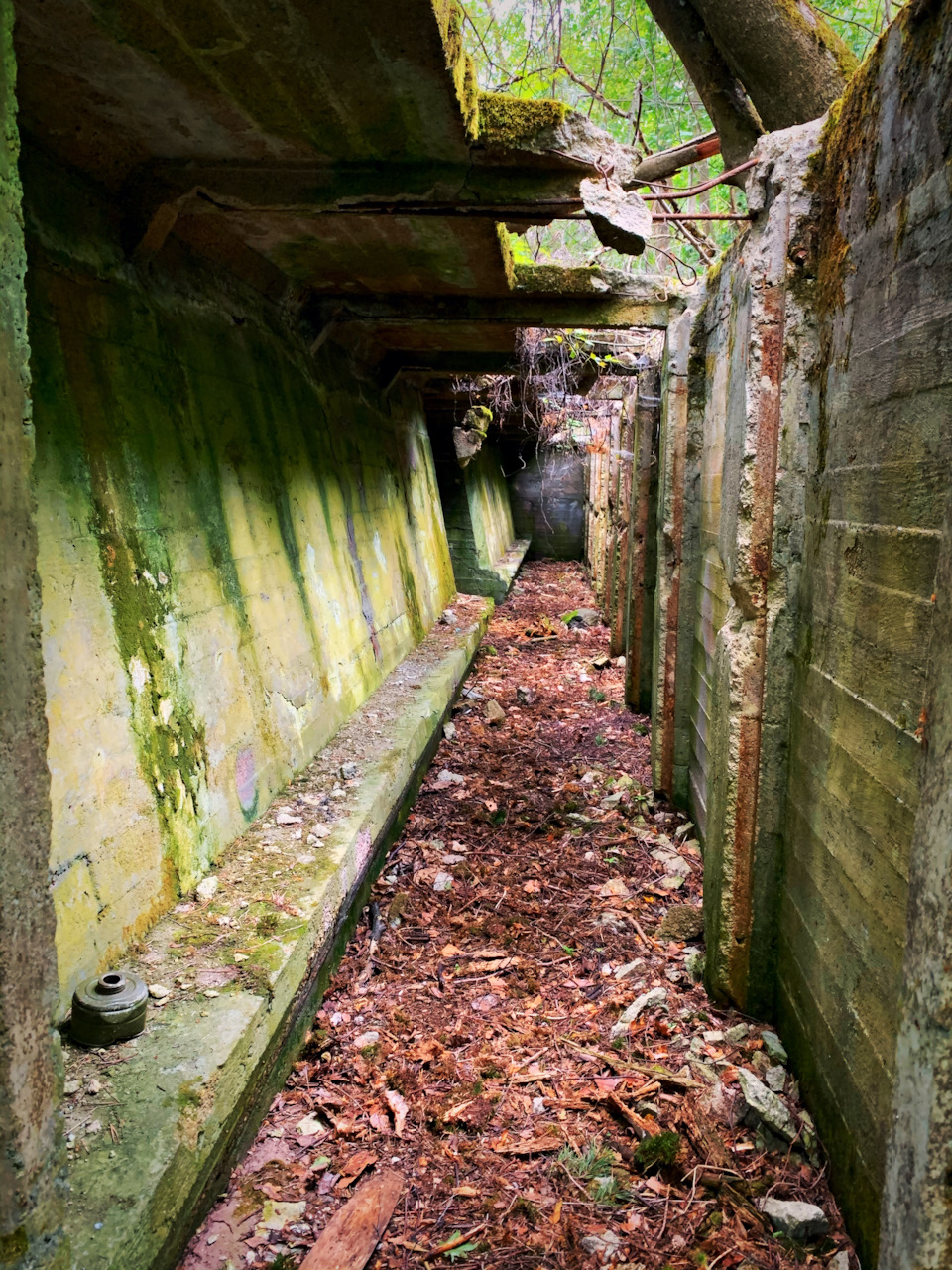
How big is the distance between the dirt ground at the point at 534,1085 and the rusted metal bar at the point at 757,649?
43 cm

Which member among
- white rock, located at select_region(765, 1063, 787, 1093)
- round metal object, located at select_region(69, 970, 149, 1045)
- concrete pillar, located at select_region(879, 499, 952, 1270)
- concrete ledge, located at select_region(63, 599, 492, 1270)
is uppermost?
concrete pillar, located at select_region(879, 499, 952, 1270)

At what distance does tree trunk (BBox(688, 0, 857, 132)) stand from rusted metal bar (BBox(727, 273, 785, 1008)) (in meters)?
1.62

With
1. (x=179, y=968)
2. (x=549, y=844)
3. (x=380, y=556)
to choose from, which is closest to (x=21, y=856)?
(x=179, y=968)

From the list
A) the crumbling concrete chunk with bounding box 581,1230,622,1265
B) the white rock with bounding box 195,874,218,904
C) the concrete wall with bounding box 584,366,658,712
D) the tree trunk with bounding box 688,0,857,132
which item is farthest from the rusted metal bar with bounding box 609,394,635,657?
the crumbling concrete chunk with bounding box 581,1230,622,1265

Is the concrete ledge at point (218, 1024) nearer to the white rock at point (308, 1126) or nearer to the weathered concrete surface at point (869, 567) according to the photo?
the white rock at point (308, 1126)

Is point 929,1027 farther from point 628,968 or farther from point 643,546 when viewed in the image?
point 643,546

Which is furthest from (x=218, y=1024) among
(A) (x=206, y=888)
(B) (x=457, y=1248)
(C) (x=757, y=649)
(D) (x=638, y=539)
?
(D) (x=638, y=539)

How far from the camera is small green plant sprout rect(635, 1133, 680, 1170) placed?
256 cm

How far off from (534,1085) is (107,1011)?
1622 mm

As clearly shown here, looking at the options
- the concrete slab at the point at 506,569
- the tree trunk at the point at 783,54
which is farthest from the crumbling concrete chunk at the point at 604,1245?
the concrete slab at the point at 506,569

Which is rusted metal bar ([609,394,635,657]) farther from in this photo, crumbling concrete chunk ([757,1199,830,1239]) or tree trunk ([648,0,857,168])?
crumbling concrete chunk ([757,1199,830,1239])

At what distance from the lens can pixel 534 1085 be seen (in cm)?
296

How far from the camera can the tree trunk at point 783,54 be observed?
358 centimetres

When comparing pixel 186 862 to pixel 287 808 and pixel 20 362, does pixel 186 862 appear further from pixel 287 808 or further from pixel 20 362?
pixel 20 362
